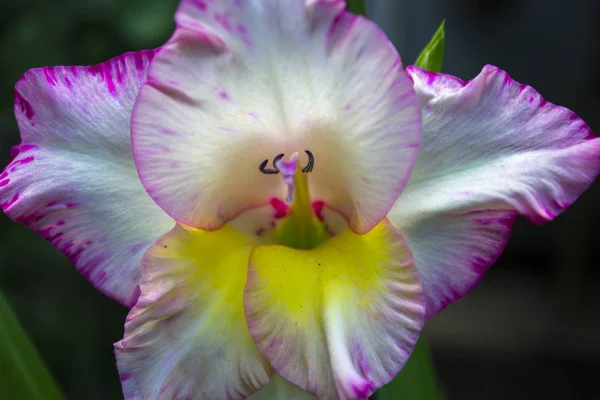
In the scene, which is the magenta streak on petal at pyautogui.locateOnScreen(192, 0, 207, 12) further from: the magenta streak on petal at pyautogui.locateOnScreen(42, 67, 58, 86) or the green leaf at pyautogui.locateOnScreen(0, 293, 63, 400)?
the green leaf at pyautogui.locateOnScreen(0, 293, 63, 400)

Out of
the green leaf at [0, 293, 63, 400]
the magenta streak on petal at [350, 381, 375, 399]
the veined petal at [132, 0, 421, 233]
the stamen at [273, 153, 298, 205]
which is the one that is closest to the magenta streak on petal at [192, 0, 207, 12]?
the veined petal at [132, 0, 421, 233]

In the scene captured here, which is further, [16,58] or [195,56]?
[16,58]

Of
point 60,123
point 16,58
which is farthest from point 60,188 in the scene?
point 16,58

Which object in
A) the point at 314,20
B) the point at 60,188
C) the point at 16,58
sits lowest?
the point at 16,58

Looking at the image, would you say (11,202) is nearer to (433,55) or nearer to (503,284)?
(433,55)

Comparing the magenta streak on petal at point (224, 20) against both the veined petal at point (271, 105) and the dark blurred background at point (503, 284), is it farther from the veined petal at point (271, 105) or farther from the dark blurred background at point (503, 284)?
the dark blurred background at point (503, 284)

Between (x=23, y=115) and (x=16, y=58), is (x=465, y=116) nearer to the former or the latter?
(x=23, y=115)

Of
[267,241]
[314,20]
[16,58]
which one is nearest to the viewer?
[314,20]
